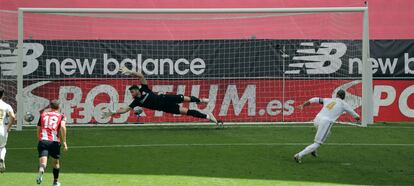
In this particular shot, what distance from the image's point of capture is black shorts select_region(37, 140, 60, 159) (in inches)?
513

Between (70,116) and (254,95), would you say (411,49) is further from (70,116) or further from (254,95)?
(70,116)

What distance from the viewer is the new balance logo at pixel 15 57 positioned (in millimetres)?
24045

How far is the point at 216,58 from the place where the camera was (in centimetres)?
2556

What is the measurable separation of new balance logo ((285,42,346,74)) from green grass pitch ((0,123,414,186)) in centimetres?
275

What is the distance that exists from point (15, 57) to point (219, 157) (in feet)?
31.6

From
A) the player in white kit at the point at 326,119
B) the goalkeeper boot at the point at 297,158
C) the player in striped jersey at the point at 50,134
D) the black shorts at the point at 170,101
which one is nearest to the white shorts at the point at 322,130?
the player in white kit at the point at 326,119

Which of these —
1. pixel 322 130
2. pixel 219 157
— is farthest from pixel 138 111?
pixel 322 130

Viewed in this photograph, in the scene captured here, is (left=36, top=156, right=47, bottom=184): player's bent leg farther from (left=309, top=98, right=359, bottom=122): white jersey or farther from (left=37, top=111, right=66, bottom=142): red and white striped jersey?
(left=309, top=98, right=359, bottom=122): white jersey

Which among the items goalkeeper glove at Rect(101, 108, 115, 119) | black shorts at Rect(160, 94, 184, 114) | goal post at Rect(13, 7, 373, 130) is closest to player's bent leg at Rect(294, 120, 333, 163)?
black shorts at Rect(160, 94, 184, 114)

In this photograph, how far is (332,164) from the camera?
15984mm

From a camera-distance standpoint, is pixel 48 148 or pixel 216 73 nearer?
pixel 48 148

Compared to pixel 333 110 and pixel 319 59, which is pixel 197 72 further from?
pixel 333 110

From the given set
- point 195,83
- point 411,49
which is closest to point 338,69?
point 411,49

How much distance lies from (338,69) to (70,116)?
8.73 meters
